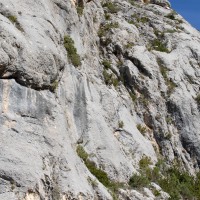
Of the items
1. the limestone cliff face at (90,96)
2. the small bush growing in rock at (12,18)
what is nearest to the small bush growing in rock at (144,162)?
the limestone cliff face at (90,96)

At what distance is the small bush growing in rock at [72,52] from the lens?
2002 cm

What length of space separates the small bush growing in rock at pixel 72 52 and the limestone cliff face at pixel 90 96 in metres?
0.27

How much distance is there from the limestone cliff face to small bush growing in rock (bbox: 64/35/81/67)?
27 centimetres

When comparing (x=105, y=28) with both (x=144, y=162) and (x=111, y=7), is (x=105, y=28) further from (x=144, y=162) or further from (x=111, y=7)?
(x=144, y=162)

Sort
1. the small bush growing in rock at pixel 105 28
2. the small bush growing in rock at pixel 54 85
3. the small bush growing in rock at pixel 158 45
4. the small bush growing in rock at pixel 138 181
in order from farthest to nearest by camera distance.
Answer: the small bush growing in rock at pixel 158 45 < the small bush growing in rock at pixel 105 28 < the small bush growing in rock at pixel 138 181 < the small bush growing in rock at pixel 54 85

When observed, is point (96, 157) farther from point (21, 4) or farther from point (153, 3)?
point (153, 3)

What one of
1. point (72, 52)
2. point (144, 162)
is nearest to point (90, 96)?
point (72, 52)

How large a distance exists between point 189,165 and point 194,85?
6931mm

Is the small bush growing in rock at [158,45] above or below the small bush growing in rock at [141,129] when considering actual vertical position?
above

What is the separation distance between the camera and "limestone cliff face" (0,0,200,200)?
13445 millimetres

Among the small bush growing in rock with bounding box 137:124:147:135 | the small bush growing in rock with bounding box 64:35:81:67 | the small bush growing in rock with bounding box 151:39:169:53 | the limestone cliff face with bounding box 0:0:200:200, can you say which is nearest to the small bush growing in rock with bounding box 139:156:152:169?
the limestone cliff face with bounding box 0:0:200:200

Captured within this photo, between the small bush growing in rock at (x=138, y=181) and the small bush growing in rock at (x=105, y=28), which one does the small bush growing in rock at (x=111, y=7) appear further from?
the small bush growing in rock at (x=138, y=181)

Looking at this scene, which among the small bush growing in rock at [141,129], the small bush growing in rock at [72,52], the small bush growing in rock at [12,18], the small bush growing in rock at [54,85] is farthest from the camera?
the small bush growing in rock at [141,129]

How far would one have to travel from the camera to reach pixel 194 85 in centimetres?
2881
